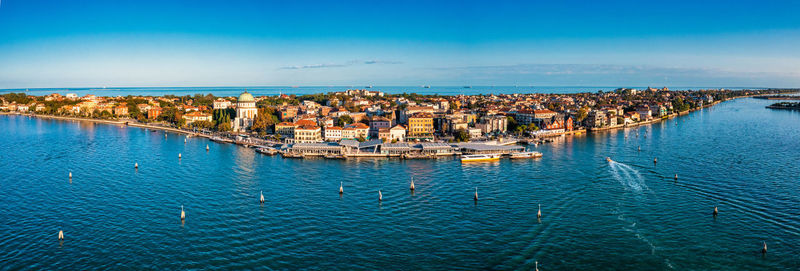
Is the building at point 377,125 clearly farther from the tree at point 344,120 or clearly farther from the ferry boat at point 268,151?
the ferry boat at point 268,151

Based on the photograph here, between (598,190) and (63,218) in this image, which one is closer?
(63,218)

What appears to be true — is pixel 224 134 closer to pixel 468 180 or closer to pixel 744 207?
pixel 468 180

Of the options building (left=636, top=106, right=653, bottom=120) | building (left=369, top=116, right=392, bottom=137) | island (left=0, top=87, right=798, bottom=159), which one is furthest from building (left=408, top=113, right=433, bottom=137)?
building (left=636, top=106, right=653, bottom=120)

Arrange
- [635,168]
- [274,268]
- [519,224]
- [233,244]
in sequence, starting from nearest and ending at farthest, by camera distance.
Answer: [274,268], [233,244], [519,224], [635,168]

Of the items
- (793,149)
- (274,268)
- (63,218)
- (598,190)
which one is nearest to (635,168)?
(598,190)

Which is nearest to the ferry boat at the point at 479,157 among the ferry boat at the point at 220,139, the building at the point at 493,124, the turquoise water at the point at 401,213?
the turquoise water at the point at 401,213
